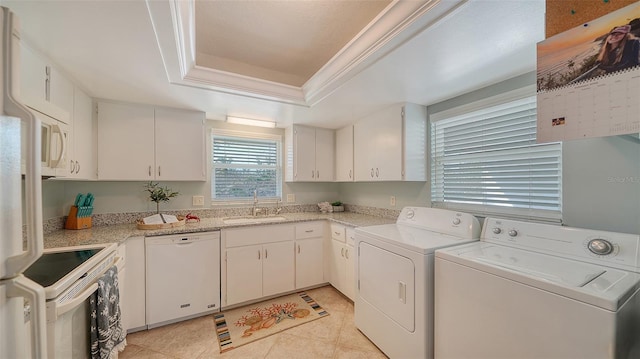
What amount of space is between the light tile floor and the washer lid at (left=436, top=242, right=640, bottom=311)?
116cm

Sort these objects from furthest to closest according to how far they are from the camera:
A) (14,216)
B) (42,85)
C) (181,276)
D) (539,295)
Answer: (181,276) < (42,85) < (539,295) < (14,216)

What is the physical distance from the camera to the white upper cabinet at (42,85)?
4.38 feet

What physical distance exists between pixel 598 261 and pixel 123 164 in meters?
3.62

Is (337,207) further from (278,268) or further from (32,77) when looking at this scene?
(32,77)

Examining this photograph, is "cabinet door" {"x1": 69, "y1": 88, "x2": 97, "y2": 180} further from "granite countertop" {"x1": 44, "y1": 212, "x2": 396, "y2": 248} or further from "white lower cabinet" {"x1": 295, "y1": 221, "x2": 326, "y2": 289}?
"white lower cabinet" {"x1": 295, "y1": 221, "x2": 326, "y2": 289}

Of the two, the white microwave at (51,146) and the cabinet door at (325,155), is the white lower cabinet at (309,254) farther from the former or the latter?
the white microwave at (51,146)

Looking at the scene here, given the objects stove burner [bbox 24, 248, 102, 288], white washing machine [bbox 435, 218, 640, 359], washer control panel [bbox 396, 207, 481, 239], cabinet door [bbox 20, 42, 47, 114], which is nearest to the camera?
white washing machine [bbox 435, 218, 640, 359]

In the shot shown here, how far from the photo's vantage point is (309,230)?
117 inches

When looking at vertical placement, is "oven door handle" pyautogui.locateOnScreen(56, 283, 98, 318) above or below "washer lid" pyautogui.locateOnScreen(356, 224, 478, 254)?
below

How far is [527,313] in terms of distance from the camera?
114 cm

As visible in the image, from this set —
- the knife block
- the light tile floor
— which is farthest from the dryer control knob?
the knife block

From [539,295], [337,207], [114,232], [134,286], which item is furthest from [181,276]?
[539,295]

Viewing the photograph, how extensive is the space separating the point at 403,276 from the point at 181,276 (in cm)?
202

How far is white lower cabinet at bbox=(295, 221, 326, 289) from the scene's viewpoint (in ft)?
9.53
